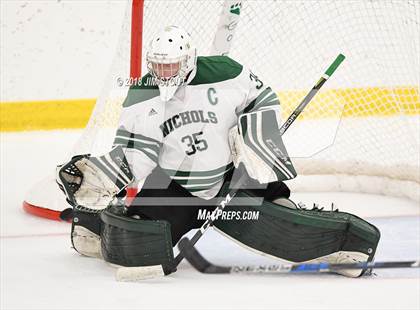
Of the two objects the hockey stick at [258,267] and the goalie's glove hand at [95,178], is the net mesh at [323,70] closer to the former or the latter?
the goalie's glove hand at [95,178]

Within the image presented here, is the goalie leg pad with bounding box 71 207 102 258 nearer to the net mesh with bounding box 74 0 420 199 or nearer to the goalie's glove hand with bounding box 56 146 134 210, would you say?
the goalie's glove hand with bounding box 56 146 134 210

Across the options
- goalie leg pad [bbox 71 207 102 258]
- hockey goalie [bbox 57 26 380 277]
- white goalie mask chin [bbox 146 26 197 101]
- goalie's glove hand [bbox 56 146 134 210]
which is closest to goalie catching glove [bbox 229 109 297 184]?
hockey goalie [bbox 57 26 380 277]

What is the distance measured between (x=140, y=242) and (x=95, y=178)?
27 cm

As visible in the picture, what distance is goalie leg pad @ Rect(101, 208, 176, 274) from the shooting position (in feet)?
9.65

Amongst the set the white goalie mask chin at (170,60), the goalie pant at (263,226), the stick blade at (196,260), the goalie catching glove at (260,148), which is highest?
the white goalie mask chin at (170,60)

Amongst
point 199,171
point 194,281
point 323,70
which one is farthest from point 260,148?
point 323,70

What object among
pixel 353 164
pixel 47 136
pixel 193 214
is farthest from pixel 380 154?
pixel 47 136

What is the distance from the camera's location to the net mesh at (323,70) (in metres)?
3.54

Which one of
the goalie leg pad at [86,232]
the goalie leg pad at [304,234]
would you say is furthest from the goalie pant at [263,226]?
the goalie leg pad at [86,232]

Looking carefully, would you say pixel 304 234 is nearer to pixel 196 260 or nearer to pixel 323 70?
pixel 196 260

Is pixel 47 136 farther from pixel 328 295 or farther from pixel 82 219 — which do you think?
pixel 328 295

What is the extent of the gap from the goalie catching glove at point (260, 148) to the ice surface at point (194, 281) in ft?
0.98

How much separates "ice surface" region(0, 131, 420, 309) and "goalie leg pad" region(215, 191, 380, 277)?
0.09m

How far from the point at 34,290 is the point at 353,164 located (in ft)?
5.44
